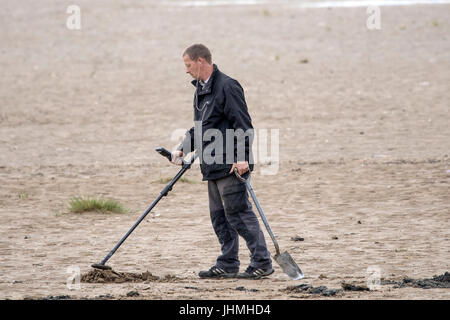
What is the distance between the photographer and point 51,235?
325 inches

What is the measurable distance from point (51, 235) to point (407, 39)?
49.5 feet

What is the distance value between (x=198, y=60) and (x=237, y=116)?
0.53 meters

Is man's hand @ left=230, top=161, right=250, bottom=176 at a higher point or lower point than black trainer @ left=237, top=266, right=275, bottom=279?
higher

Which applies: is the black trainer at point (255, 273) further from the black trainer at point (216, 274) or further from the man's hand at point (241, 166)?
the man's hand at point (241, 166)

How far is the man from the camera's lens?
6.16 metres

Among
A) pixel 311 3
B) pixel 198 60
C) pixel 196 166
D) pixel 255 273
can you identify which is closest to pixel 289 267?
pixel 255 273

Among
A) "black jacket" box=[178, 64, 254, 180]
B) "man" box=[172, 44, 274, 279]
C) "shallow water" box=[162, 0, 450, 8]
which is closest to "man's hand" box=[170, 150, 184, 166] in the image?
"man" box=[172, 44, 274, 279]

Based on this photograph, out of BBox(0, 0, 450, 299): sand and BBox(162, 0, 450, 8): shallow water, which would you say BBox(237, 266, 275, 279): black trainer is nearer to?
BBox(0, 0, 450, 299): sand

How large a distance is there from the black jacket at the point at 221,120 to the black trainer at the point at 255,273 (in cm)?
78

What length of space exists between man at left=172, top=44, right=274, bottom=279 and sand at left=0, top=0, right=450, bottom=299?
0.95 feet

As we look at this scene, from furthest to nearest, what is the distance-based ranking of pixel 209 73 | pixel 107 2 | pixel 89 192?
pixel 107 2 < pixel 89 192 < pixel 209 73

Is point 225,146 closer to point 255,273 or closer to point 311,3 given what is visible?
point 255,273

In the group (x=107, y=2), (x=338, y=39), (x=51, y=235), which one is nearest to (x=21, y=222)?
(x=51, y=235)
